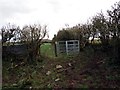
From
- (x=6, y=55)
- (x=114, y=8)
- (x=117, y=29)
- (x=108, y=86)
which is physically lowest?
(x=108, y=86)

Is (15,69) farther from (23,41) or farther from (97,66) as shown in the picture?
(97,66)

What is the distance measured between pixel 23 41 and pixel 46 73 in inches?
169

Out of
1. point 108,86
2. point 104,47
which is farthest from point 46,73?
point 104,47

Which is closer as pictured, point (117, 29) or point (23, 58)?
point (117, 29)

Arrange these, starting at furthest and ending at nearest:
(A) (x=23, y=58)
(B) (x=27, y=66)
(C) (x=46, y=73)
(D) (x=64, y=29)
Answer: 1. (D) (x=64, y=29)
2. (A) (x=23, y=58)
3. (B) (x=27, y=66)
4. (C) (x=46, y=73)

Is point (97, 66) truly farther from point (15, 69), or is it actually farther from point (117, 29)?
point (15, 69)

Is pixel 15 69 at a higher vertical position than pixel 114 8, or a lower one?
lower

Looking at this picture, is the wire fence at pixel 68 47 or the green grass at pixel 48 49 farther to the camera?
the wire fence at pixel 68 47

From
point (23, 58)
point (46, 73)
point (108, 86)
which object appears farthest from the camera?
point (23, 58)

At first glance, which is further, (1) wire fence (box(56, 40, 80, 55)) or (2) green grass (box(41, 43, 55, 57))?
(1) wire fence (box(56, 40, 80, 55))

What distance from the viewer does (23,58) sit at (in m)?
19.8

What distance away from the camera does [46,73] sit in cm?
1684

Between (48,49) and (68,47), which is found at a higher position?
(68,47)

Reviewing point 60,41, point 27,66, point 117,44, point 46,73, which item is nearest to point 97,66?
point 117,44
